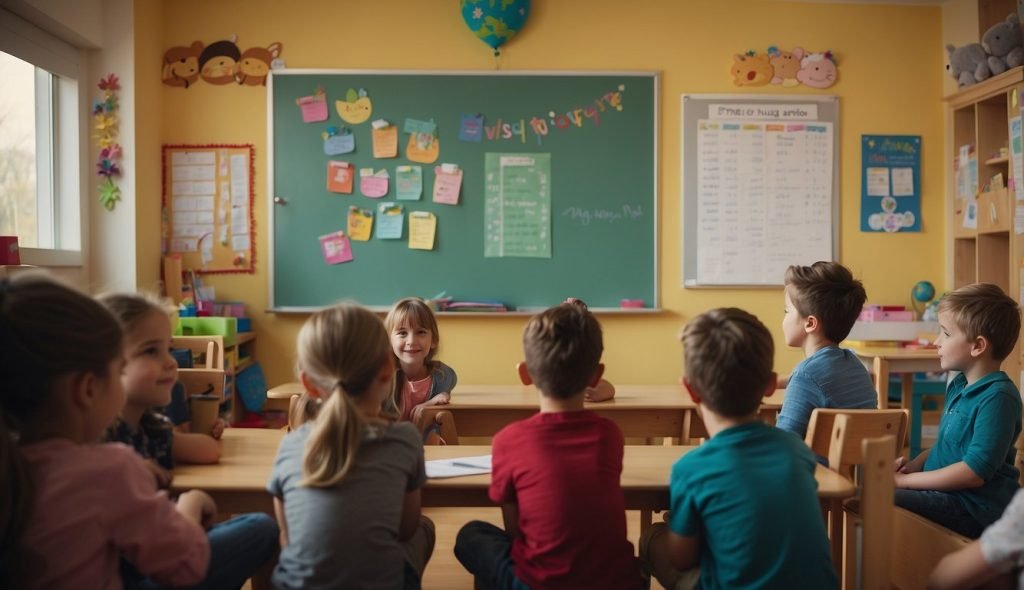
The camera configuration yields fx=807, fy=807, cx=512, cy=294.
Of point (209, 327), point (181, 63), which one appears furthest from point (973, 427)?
point (181, 63)

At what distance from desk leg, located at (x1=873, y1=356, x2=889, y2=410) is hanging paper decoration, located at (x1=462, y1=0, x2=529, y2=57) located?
250 centimetres

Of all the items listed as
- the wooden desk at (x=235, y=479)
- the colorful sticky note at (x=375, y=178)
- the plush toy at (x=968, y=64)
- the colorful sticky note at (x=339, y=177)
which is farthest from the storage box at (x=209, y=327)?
the plush toy at (x=968, y=64)

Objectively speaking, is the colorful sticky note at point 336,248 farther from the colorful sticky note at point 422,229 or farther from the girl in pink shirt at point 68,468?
the girl in pink shirt at point 68,468

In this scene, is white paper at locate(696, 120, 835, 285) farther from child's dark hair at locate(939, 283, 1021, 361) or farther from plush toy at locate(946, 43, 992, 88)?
child's dark hair at locate(939, 283, 1021, 361)

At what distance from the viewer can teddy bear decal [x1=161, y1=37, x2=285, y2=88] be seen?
175 inches

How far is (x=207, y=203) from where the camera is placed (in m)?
4.50

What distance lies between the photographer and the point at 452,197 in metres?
4.48

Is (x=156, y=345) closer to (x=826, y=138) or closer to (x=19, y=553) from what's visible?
(x=19, y=553)

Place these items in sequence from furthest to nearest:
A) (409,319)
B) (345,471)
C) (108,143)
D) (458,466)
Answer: (108,143), (409,319), (458,466), (345,471)

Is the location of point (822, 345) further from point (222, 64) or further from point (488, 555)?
point (222, 64)

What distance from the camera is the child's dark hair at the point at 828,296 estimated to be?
2.36 metres

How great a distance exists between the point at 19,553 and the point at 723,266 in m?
3.89

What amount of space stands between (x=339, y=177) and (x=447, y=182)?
1.97 feet

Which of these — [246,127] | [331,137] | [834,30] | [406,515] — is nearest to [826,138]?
[834,30]
